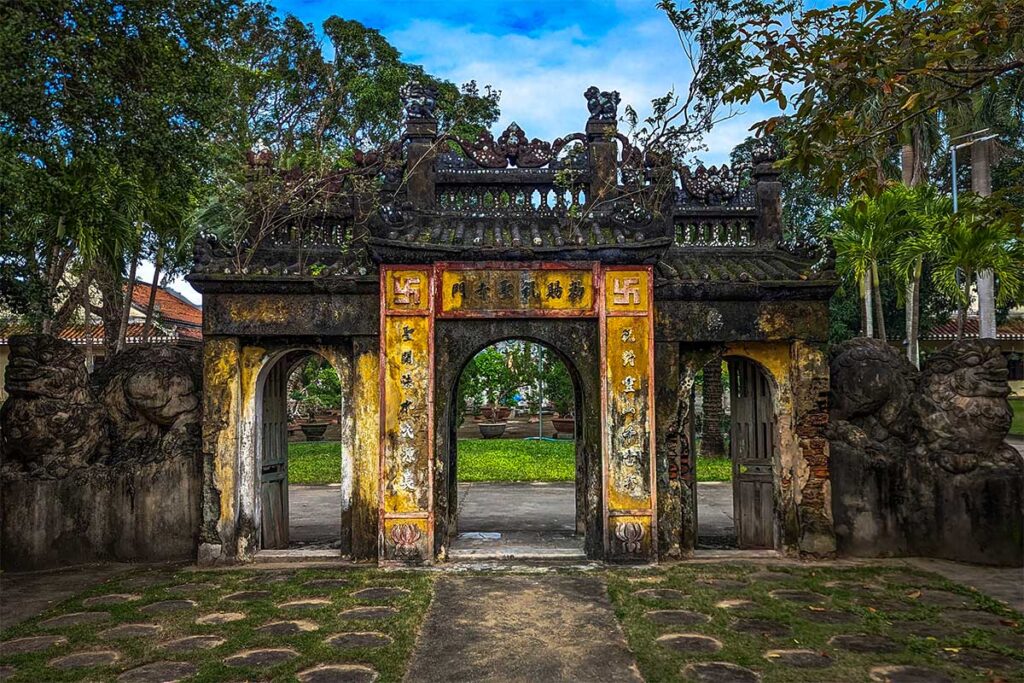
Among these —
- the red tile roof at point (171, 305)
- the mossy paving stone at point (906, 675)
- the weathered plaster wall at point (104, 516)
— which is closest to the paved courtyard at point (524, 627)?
the mossy paving stone at point (906, 675)

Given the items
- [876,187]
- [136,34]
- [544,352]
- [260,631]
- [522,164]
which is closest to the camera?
[876,187]

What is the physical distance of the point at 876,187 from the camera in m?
4.89

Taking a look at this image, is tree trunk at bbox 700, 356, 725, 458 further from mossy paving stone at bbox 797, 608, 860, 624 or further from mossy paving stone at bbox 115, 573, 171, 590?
mossy paving stone at bbox 115, 573, 171, 590

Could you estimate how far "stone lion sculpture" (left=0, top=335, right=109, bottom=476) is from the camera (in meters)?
8.31

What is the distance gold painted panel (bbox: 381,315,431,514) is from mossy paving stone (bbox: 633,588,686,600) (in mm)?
2539

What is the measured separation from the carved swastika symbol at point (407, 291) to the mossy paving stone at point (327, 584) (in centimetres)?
305

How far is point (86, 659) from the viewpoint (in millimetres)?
5594

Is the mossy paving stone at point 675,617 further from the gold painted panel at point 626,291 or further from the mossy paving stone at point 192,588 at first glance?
the mossy paving stone at point 192,588

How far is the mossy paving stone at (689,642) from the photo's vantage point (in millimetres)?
5742

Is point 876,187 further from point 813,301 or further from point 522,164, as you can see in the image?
point 522,164

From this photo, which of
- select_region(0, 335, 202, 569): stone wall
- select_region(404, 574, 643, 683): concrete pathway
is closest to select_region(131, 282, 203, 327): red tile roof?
select_region(0, 335, 202, 569): stone wall

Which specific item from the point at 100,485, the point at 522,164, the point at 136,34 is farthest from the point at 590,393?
the point at 136,34

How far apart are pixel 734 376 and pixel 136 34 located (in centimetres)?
827

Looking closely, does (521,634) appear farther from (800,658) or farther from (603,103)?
(603,103)
